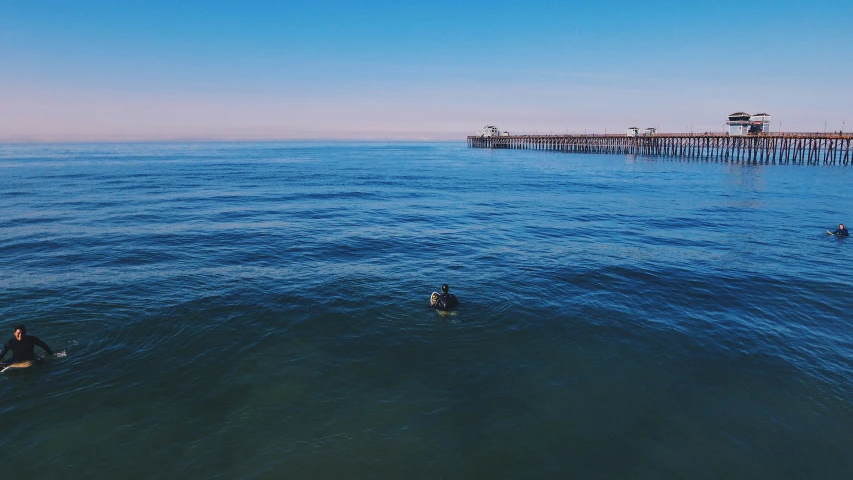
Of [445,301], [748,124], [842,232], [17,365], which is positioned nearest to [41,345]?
[17,365]

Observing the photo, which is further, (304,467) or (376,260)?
(376,260)

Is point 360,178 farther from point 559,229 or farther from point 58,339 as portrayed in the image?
point 58,339

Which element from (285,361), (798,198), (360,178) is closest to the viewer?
(285,361)

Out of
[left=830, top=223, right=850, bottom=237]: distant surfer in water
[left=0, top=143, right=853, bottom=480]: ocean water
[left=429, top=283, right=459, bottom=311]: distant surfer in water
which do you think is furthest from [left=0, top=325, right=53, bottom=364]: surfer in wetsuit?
[left=830, top=223, right=850, bottom=237]: distant surfer in water

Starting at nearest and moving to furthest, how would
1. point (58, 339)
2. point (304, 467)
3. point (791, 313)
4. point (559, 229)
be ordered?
point (304, 467) → point (58, 339) → point (791, 313) → point (559, 229)

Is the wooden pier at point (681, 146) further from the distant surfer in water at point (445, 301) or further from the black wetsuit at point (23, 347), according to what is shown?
the black wetsuit at point (23, 347)

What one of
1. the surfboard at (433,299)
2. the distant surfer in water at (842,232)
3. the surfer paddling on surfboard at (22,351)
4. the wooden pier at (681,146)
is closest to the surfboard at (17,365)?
the surfer paddling on surfboard at (22,351)

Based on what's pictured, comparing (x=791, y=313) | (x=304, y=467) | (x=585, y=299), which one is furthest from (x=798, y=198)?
(x=304, y=467)

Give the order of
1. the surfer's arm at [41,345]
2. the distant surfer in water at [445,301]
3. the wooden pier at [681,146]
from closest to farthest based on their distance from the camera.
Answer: the surfer's arm at [41,345], the distant surfer in water at [445,301], the wooden pier at [681,146]

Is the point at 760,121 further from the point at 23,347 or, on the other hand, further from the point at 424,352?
the point at 23,347
